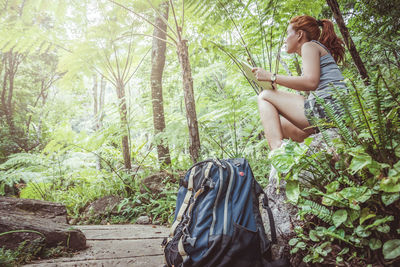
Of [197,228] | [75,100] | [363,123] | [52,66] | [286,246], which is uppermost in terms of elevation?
[52,66]

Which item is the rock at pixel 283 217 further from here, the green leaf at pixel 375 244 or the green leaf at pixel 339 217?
the green leaf at pixel 375 244

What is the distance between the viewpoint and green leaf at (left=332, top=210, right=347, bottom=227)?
82 centimetres

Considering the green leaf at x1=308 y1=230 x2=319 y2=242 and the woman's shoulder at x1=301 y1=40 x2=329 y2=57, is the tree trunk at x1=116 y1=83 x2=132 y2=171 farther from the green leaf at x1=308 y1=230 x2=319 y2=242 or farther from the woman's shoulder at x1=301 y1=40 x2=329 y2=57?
the green leaf at x1=308 y1=230 x2=319 y2=242

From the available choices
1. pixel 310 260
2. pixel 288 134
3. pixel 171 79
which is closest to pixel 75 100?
pixel 171 79

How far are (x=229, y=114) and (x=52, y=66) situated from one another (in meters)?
11.2

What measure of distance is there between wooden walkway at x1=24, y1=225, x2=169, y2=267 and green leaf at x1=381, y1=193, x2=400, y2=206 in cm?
134

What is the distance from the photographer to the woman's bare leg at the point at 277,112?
1.68 m

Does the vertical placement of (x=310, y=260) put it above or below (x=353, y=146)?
below

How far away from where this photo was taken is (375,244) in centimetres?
75

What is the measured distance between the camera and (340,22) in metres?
1.54

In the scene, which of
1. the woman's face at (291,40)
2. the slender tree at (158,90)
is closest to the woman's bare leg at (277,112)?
the woman's face at (291,40)

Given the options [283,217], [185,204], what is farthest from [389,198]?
[185,204]

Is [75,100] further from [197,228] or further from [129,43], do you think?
[197,228]

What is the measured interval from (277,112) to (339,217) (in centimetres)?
106
